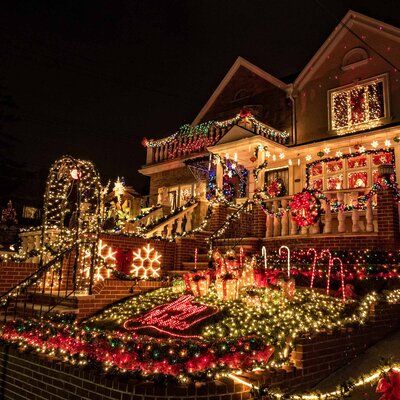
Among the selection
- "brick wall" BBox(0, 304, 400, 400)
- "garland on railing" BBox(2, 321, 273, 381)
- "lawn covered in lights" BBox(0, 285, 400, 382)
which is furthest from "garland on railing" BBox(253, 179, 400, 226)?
"garland on railing" BBox(2, 321, 273, 381)

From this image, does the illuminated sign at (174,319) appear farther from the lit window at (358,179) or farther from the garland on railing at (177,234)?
the lit window at (358,179)

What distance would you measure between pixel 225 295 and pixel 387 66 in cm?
1156

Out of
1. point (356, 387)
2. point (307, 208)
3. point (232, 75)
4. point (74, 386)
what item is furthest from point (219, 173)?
point (74, 386)

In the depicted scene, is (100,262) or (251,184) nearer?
(100,262)

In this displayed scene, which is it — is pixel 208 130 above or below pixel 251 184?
above

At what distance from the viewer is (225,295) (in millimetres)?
7043

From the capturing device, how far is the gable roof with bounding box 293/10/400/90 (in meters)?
14.6

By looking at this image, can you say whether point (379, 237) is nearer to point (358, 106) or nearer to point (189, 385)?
point (189, 385)

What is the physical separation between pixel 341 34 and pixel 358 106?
10.3ft

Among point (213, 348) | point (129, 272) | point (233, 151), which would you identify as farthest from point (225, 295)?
point (233, 151)

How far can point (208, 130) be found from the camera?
1819 cm

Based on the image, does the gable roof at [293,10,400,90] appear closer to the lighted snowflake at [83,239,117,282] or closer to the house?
the house

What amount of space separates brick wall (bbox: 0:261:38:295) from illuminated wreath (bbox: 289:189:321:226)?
6330 mm

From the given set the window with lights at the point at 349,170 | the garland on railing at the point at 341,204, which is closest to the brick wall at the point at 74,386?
the garland on railing at the point at 341,204
